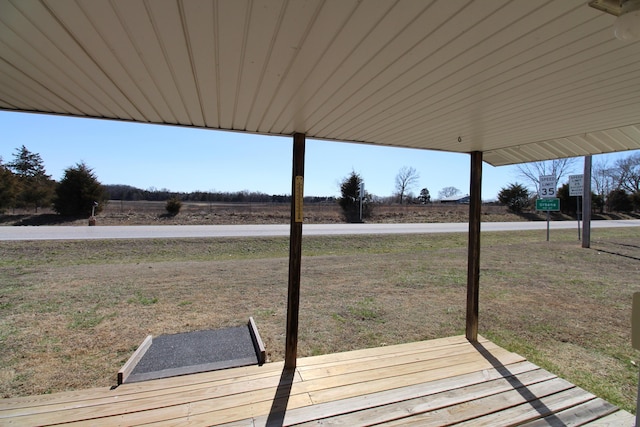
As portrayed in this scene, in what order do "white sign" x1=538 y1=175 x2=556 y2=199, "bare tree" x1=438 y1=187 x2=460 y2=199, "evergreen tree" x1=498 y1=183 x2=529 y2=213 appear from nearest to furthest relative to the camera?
"white sign" x1=538 y1=175 x2=556 y2=199 < "evergreen tree" x1=498 y1=183 x2=529 y2=213 < "bare tree" x1=438 y1=187 x2=460 y2=199

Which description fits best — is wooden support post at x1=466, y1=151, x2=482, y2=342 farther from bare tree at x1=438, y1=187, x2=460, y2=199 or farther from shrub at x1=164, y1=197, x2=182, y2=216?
bare tree at x1=438, y1=187, x2=460, y2=199

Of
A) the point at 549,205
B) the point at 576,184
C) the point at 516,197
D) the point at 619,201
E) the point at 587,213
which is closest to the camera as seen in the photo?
the point at 587,213

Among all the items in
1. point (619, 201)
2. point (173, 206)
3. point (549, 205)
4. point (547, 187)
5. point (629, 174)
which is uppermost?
point (629, 174)

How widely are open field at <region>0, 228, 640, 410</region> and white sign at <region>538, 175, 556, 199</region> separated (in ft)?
13.4

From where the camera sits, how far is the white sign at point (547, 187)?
13.0m

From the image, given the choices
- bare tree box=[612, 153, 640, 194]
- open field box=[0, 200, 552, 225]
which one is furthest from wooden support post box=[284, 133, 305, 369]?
bare tree box=[612, 153, 640, 194]

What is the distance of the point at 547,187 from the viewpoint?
13.1 metres

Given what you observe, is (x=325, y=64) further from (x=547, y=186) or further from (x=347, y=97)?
(x=547, y=186)

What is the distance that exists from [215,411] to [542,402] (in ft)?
8.10

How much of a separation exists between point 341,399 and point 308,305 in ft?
8.87

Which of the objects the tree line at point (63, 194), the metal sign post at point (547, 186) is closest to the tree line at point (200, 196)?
the tree line at point (63, 194)

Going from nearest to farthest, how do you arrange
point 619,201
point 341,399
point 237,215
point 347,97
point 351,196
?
point 347,97, point 341,399, point 237,215, point 351,196, point 619,201

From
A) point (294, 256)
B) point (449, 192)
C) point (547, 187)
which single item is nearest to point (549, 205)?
point (547, 187)

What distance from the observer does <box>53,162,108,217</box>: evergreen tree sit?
16.3 metres
